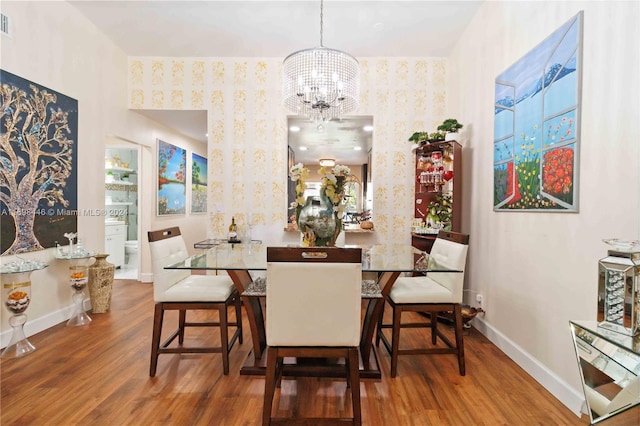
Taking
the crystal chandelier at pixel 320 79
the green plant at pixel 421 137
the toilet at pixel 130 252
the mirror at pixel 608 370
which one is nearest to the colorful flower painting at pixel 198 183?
the toilet at pixel 130 252

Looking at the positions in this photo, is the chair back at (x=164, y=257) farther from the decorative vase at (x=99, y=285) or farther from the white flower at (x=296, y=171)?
the decorative vase at (x=99, y=285)

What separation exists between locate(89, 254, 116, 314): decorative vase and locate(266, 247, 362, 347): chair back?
2721 mm

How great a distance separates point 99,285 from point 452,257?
3.53 m

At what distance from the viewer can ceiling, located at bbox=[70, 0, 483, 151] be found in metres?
2.94

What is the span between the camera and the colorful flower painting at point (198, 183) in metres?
5.77

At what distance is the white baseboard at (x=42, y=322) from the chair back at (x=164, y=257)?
4.65 ft

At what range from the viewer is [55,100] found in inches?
114

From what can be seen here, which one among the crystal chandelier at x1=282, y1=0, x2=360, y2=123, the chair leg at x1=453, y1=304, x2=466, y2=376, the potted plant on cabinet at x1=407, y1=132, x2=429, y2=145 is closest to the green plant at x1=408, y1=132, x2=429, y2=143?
the potted plant on cabinet at x1=407, y1=132, x2=429, y2=145

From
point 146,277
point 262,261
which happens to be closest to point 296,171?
point 262,261

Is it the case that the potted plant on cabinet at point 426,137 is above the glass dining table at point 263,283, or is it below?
above

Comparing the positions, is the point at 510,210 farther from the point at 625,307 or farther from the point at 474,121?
the point at 625,307

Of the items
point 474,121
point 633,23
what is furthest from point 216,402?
point 474,121

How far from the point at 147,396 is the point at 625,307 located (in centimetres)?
240

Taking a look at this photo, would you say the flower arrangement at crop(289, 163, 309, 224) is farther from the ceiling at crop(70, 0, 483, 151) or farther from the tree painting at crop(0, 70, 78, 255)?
the tree painting at crop(0, 70, 78, 255)
